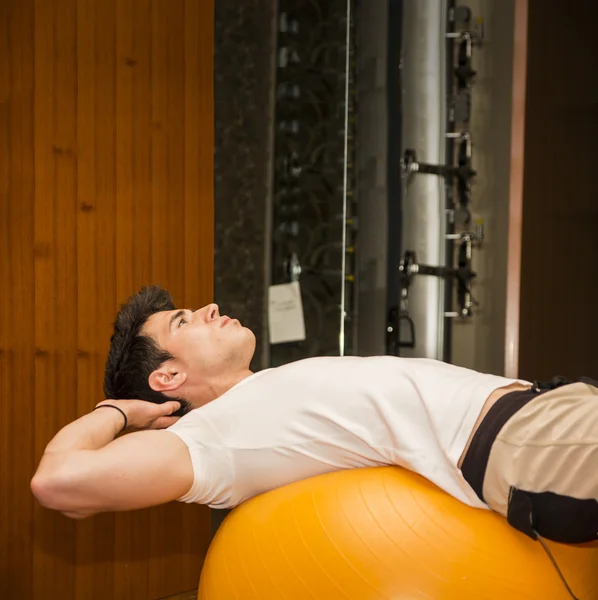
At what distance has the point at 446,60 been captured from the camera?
3.27 meters

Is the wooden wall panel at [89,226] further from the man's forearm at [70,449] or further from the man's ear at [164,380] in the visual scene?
the man's forearm at [70,449]

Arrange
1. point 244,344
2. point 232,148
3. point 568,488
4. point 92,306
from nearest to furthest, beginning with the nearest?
point 568,488, point 244,344, point 92,306, point 232,148

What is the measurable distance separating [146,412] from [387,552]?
65 centimetres

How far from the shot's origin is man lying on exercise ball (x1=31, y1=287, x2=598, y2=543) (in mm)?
1364

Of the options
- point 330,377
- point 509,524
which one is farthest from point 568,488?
point 330,377

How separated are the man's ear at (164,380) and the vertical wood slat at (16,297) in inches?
41.2

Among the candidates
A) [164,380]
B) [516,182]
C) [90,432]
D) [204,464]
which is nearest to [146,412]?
[164,380]

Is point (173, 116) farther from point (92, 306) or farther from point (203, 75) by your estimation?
point (92, 306)

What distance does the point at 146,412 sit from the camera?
176cm

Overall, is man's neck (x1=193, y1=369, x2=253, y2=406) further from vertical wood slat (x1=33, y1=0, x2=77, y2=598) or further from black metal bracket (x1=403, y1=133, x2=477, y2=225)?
black metal bracket (x1=403, y1=133, x2=477, y2=225)

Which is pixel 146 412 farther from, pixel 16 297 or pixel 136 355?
pixel 16 297

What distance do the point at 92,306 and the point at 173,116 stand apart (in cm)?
82

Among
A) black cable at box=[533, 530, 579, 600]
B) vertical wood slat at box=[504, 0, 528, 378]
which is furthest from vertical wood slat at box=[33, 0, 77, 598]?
black cable at box=[533, 530, 579, 600]

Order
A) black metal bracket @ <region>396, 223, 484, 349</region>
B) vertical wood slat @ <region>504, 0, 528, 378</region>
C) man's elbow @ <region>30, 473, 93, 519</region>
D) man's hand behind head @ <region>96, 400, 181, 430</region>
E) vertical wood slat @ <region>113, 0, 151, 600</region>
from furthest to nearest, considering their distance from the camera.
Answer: black metal bracket @ <region>396, 223, 484, 349</region>, vertical wood slat @ <region>113, 0, 151, 600</region>, vertical wood slat @ <region>504, 0, 528, 378</region>, man's hand behind head @ <region>96, 400, 181, 430</region>, man's elbow @ <region>30, 473, 93, 519</region>
